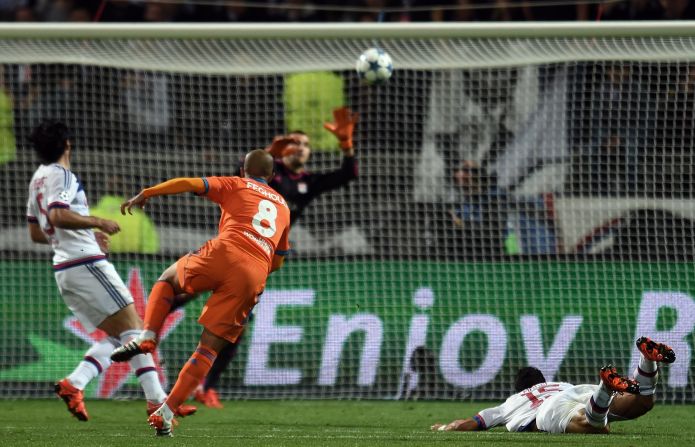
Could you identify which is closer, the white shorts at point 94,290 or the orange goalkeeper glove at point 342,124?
the white shorts at point 94,290

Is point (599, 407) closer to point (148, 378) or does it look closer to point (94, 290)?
point (148, 378)

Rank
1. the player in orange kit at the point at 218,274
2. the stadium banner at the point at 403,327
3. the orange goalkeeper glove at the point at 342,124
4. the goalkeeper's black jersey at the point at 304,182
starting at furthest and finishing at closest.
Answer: the stadium banner at the point at 403,327 < the goalkeeper's black jersey at the point at 304,182 < the orange goalkeeper glove at the point at 342,124 < the player in orange kit at the point at 218,274

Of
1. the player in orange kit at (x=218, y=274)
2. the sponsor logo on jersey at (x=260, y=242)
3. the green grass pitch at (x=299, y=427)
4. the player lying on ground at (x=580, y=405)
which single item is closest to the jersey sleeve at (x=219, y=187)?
the player in orange kit at (x=218, y=274)

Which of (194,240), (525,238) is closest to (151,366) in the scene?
(194,240)

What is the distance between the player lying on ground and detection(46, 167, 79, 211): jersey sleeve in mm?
3050

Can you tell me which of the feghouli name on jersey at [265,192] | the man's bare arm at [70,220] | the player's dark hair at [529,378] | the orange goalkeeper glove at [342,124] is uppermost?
the orange goalkeeper glove at [342,124]

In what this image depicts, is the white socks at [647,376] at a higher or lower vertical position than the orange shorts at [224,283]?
lower

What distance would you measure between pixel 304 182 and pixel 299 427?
289 cm

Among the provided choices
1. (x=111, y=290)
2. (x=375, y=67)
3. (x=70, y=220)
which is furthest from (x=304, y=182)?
(x=70, y=220)

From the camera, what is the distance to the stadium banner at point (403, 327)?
10383mm

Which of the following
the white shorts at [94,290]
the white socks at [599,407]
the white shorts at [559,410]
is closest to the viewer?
the white socks at [599,407]

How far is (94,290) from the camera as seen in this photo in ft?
26.5

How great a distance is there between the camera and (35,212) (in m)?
8.34

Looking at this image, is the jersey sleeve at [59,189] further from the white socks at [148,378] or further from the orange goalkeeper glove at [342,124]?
the orange goalkeeper glove at [342,124]
